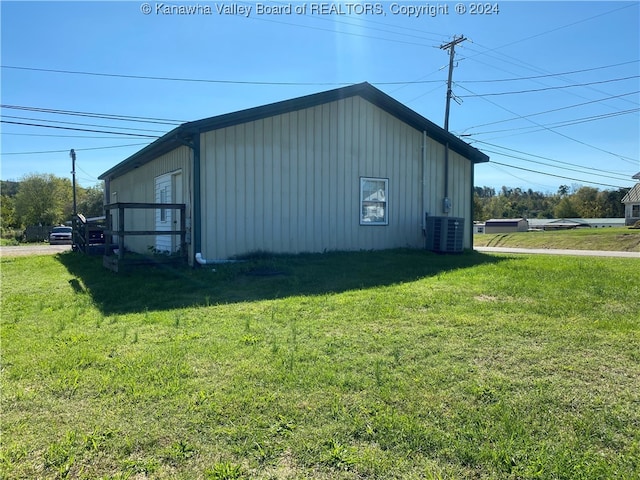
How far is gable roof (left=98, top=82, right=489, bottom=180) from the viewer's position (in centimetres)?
829

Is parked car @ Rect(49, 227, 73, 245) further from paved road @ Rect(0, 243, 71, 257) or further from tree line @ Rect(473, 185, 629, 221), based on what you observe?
tree line @ Rect(473, 185, 629, 221)

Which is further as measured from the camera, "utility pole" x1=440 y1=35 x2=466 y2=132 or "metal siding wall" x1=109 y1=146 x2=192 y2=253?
"utility pole" x1=440 y1=35 x2=466 y2=132

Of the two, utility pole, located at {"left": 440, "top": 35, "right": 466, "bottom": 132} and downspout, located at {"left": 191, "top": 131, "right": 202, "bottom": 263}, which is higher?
utility pole, located at {"left": 440, "top": 35, "right": 466, "bottom": 132}

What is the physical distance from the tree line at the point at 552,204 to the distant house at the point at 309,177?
4029 centimetres

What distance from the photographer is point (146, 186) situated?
1291cm

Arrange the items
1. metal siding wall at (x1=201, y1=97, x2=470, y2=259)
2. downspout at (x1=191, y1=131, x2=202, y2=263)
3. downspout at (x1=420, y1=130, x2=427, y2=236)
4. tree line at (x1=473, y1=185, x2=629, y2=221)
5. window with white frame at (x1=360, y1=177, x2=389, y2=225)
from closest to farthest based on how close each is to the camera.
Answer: downspout at (x1=191, y1=131, x2=202, y2=263), metal siding wall at (x1=201, y1=97, x2=470, y2=259), window with white frame at (x1=360, y1=177, x2=389, y2=225), downspout at (x1=420, y1=130, x2=427, y2=236), tree line at (x1=473, y1=185, x2=629, y2=221)

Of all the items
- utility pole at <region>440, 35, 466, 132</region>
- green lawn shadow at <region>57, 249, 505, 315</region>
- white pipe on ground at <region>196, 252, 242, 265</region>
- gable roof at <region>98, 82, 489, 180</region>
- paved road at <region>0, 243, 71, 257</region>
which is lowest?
paved road at <region>0, 243, 71, 257</region>

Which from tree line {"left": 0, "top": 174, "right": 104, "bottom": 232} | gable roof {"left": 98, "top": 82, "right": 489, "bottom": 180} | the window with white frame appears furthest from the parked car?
the window with white frame

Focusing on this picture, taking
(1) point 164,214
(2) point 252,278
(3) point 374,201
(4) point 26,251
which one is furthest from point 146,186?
(4) point 26,251

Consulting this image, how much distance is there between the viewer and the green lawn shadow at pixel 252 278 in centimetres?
596

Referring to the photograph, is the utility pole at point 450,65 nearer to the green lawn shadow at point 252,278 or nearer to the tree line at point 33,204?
the green lawn shadow at point 252,278

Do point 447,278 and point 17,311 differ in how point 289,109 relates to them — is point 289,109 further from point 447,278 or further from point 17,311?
point 17,311

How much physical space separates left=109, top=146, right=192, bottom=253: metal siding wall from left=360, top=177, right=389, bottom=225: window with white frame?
13.2ft

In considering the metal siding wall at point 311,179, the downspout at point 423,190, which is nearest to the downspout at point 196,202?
the metal siding wall at point 311,179
